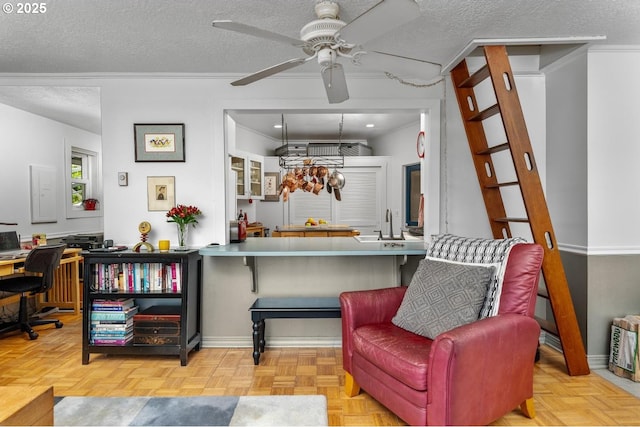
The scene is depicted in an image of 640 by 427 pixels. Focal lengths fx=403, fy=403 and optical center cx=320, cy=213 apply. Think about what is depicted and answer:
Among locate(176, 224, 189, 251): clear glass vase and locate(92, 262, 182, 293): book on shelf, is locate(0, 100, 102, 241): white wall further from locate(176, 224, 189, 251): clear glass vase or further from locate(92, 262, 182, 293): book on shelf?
locate(176, 224, 189, 251): clear glass vase

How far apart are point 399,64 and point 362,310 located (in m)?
1.42

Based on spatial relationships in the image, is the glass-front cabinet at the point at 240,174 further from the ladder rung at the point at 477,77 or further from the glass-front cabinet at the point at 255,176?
the ladder rung at the point at 477,77

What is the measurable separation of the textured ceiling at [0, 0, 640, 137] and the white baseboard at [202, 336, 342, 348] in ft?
7.23

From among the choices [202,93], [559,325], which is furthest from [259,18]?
[559,325]

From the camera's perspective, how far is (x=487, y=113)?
2.83 meters

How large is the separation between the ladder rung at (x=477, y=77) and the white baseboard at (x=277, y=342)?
88.1 inches

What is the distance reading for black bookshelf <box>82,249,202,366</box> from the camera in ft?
9.77

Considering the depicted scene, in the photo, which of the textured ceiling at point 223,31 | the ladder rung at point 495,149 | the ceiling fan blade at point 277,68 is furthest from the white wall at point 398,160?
the ceiling fan blade at point 277,68

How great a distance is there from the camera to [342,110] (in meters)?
3.42

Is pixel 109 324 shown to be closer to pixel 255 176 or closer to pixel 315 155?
pixel 255 176

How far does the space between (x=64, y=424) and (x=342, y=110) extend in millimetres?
2818

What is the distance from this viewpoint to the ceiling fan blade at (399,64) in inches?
80.6

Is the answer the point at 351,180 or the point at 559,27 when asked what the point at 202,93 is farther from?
the point at 351,180

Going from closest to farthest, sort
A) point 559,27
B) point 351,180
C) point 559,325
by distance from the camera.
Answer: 1. point 559,27
2. point 559,325
3. point 351,180
